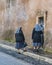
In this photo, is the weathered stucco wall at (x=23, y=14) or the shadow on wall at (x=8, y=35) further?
the shadow on wall at (x=8, y=35)

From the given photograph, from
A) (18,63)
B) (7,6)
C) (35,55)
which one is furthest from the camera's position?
(7,6)

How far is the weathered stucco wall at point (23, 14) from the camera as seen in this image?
19894mm

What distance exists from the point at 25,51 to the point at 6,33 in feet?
27.4

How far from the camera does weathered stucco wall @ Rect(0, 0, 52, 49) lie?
65.3 ft

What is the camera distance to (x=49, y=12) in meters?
19.6

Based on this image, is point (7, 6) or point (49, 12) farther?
point (7, 6)

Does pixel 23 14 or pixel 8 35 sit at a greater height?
pixel 23 14

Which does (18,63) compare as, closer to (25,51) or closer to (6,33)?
(25,51)

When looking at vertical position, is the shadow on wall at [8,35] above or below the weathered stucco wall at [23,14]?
below

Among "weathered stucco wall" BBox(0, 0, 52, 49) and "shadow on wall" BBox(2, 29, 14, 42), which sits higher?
"weathered stucco wall" BBox(0, 0, 52, 49)

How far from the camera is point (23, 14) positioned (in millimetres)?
23188

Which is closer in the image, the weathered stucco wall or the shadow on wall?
the weathered stucco wall

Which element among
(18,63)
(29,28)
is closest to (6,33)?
A: (29,28)

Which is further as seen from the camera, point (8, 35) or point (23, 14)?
point (8, 35)
